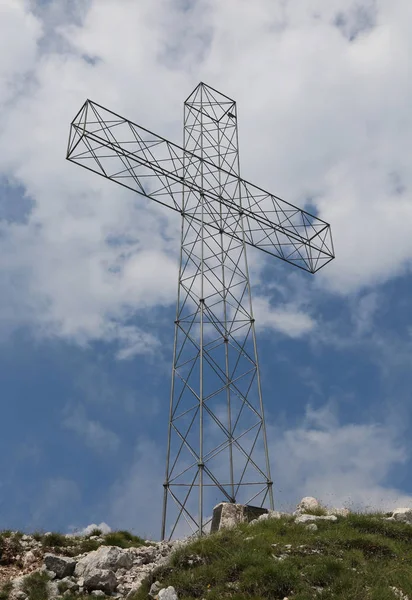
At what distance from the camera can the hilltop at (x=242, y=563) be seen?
39.4 ft

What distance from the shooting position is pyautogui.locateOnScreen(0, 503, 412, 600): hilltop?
1202 centimetres

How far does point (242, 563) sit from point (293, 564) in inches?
37.2

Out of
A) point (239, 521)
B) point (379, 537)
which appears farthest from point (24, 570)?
point (379, 537)

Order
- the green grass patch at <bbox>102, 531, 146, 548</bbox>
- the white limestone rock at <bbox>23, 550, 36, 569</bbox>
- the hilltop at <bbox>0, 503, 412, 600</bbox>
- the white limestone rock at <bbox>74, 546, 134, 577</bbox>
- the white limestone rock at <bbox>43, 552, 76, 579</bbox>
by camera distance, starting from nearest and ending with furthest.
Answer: the hilltop at <bbox>0, 503, 412, 600</bbox> < the white limestone rock at <bbox>74, 546, 134, 577</bbox> < the white limestone rock at <bbox>43, 552, 76, 579</bbox> < the white limestone rock at <bbox>23, 550, 36, 569</bbox> < the green grass patch at <bbox>102, 531, 146, 548</bbox>

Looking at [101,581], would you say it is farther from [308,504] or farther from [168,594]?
[308,504]

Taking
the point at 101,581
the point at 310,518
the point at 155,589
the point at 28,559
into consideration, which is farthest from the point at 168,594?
the point at 28,559

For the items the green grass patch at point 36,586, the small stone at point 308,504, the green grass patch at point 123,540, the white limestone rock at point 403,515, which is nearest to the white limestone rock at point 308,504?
the small stone at point 308,504

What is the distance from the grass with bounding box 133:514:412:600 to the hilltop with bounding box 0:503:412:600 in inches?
0.7

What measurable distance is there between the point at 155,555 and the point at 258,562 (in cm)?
360

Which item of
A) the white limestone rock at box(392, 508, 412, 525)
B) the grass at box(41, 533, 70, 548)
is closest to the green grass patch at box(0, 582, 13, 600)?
the grass at box(41, 533, 70, 548)

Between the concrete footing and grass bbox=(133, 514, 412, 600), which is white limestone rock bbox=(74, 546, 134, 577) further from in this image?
the concrete footing

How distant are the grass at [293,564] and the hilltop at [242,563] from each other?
2 centimetres

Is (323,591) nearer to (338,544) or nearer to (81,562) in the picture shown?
(338,544)

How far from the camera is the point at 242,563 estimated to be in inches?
500
